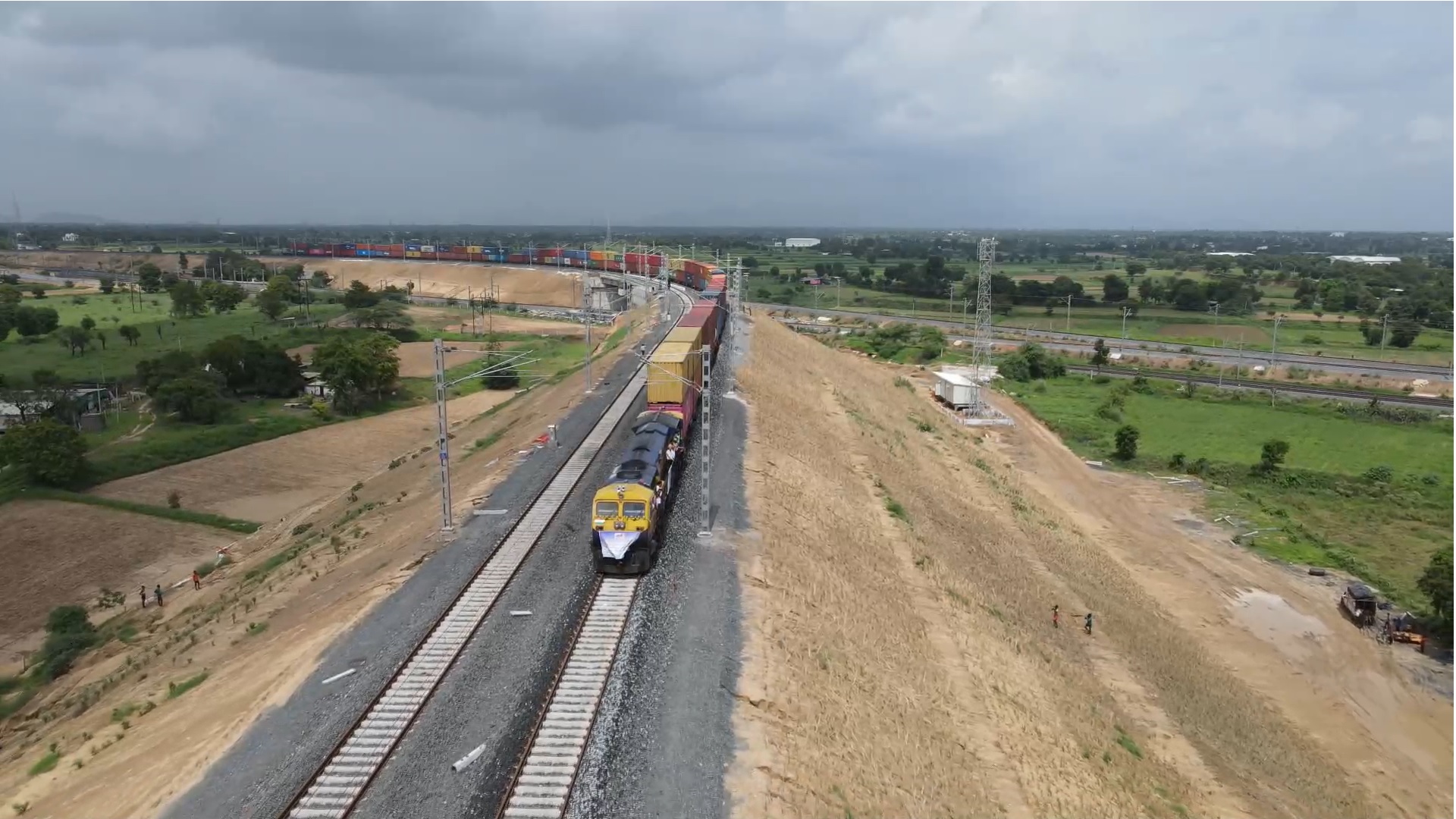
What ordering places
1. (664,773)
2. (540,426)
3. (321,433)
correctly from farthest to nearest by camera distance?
1. (321,433)
2. (540,426)
3. (664,773)

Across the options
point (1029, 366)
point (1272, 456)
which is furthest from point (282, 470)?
point (1029, 366)

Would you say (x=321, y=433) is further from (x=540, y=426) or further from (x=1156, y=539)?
(x=1156, y=539)

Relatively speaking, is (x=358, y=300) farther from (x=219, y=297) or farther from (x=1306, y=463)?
(x=1306, y=463)

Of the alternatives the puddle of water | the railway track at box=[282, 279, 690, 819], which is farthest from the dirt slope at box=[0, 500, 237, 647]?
the puddle of water

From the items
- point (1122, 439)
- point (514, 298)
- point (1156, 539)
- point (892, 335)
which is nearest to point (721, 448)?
point (1156, 539)

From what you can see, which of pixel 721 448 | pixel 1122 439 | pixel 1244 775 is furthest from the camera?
pixel 1122 439

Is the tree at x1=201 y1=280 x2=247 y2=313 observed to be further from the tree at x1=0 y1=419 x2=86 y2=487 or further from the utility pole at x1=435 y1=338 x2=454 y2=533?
the utility pole at x1=435 y1=338 x2=454 y2=533
